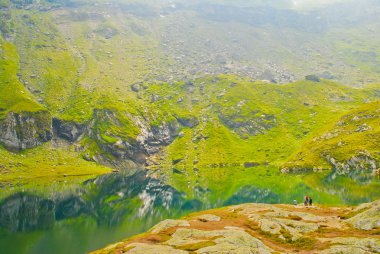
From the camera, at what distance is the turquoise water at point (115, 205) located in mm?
90812

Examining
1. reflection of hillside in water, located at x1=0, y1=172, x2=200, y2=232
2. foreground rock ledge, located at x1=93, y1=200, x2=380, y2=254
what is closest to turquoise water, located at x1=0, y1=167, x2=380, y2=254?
reflection of hillside in water, located at x1=0, y1=172, x2=200, y2=232

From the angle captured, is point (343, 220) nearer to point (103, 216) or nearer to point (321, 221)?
point (321, 221)

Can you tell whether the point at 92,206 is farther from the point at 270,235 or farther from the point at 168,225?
the point at 270,235

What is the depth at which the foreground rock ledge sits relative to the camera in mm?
41500

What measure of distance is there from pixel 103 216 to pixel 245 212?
6803cm

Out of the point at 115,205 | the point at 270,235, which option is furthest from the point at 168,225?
the point at 115,205

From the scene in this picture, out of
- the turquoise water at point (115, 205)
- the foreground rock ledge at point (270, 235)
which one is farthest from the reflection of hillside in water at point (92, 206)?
the foreground rock ledge at point (270, 235)

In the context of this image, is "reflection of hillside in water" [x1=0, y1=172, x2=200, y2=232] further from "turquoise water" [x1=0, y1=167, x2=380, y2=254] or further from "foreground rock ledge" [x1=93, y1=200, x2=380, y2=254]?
"foreground rock ledge" [x1=93, y1=200, x2=380, y2=254]

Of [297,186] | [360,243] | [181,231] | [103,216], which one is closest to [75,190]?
[103,216]

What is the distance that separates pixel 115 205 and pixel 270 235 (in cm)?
10827

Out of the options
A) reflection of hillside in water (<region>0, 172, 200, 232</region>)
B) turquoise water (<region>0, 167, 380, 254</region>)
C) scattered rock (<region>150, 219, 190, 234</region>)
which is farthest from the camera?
reflection of hillside in water (<region>0, 172, 200, 232</region>)

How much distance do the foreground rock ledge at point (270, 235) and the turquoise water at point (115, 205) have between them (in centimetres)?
3617

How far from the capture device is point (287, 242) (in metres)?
48.0

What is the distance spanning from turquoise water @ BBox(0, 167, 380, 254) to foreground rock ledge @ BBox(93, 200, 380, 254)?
36.2 metres
